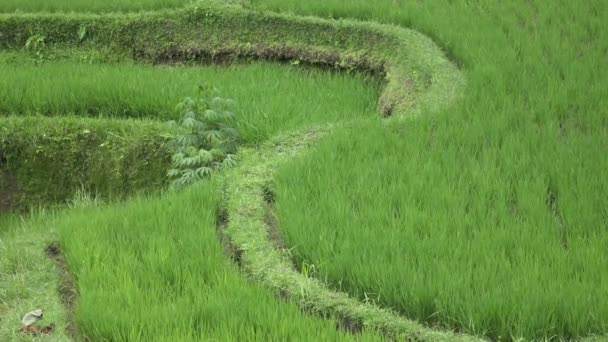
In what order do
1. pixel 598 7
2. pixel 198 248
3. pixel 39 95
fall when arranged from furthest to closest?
pixel 598 7 → pixel 39 95 → pixel 198 248


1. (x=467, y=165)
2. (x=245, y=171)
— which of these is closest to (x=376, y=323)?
(x=467, y=165)

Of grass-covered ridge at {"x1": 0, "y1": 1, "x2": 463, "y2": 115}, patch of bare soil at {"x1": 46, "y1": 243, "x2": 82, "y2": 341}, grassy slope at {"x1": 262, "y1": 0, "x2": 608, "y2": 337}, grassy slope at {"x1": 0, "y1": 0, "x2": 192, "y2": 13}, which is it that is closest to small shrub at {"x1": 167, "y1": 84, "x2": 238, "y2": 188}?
grassy slope at {"x1": 262, "y1": 0, "x2": 608, "y2": 337}

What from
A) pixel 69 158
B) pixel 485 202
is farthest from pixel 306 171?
pixel 69 158

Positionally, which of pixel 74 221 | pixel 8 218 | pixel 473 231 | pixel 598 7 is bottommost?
pixel 8 218

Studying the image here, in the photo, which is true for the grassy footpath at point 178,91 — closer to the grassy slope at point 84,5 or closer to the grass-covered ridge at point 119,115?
the grass-covered ridge at point 119,115

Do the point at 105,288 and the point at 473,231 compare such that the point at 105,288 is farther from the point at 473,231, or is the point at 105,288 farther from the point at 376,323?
the point at 473,231

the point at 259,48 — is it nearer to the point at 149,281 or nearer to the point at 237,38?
the point at 237,38
